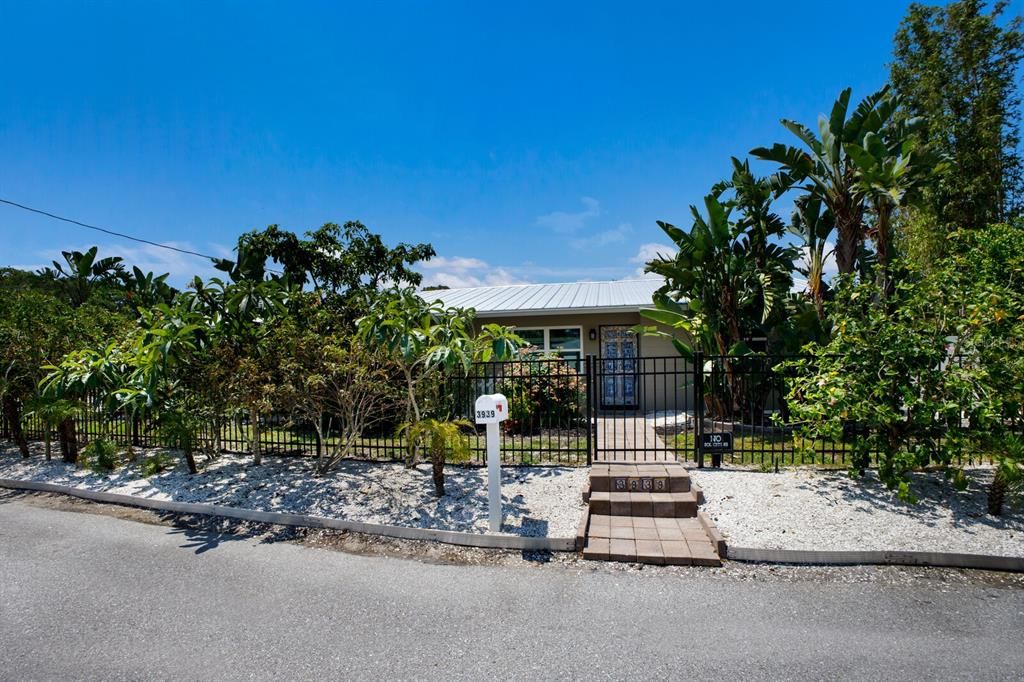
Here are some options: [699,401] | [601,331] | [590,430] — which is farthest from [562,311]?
[699,401]

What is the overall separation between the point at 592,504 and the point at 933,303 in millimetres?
4274

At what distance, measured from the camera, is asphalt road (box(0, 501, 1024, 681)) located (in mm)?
2844

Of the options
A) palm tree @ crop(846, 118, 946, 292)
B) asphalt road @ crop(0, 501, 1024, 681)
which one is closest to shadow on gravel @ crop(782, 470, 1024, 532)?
asphalt road @ crop(0, 501, 1024, 681)

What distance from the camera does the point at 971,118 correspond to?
1616 centimetres

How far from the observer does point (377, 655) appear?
2982 millimetres

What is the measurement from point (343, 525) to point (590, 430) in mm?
3591

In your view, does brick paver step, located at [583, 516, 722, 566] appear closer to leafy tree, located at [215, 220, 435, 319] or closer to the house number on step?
the house number on step

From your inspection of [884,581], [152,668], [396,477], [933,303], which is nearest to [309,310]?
[396,477]

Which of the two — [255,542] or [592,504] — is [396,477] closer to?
[255,542]

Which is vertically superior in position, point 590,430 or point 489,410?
point 489,410

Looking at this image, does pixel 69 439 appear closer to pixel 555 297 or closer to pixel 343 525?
pixel 343 525

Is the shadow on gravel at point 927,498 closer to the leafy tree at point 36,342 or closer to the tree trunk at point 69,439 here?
the leafy tree at point 36,342

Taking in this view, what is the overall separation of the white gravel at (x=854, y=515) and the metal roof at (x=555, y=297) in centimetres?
677

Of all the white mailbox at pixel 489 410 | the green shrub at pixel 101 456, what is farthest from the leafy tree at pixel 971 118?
the green shrub at pixel 101 456
